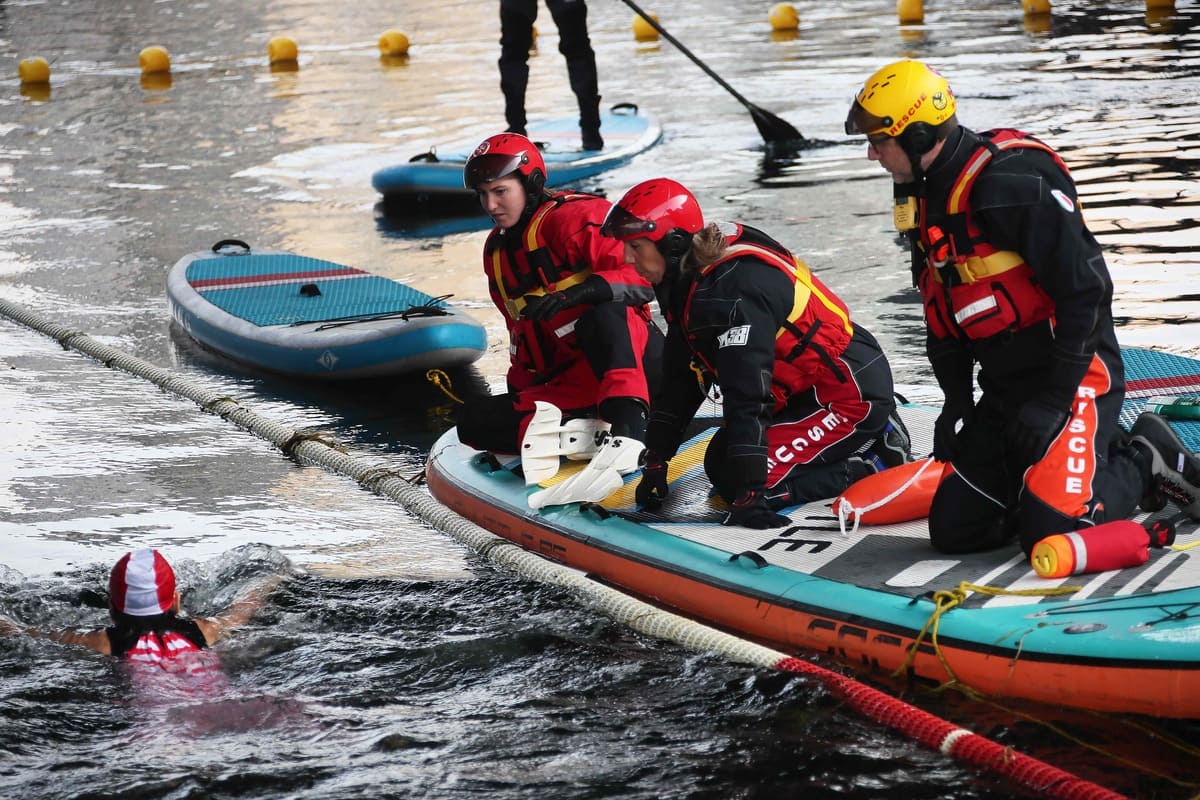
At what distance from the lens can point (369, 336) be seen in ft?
23.9

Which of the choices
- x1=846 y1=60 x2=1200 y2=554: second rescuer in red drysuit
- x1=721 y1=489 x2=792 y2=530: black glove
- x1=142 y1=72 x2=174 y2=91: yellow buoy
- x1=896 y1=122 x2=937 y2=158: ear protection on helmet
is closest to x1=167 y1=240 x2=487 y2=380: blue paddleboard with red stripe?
x1=721 y1=489 x2=792 y2=530: black glove

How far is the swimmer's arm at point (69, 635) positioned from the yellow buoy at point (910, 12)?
15766 mm

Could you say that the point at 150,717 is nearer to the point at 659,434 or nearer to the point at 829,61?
the point at 659,434

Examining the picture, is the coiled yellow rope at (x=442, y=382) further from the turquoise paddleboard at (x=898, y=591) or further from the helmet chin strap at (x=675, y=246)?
the helmet chin strap at (x=675, y=246)

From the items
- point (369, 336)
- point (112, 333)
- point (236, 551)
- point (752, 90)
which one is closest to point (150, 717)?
point (236, 551)

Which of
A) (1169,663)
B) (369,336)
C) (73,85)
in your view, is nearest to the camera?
(1169,663)

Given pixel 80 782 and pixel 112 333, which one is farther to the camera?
pixel 112 333

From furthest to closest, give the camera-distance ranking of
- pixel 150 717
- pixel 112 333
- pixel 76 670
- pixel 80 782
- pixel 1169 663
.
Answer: pixel 112 333 → pixel 76 670 → pixel 150 717 → pixel 80 782 → pixel 1169 663

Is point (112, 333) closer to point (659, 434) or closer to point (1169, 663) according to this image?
point (659, 434)

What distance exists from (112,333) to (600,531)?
4.93 metres

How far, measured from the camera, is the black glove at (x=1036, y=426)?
13.4ft

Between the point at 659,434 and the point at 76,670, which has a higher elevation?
the point at 659,434

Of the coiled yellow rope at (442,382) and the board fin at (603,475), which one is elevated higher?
the board fin at (603,475)

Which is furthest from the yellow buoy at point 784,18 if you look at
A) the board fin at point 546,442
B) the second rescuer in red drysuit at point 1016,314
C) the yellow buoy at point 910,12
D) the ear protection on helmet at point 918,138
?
the ear protection on helmet at point 918,138
